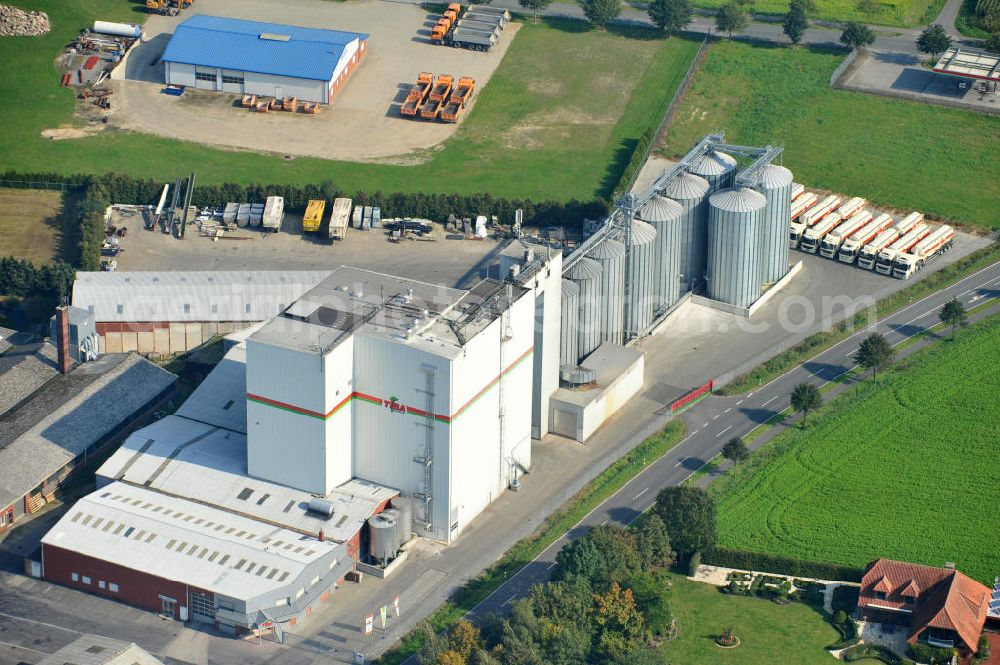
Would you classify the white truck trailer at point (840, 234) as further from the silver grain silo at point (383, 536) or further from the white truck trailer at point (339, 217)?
the silver grain silo at point (383, 536)

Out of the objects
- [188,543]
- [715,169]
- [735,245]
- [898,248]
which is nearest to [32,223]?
[188,543]

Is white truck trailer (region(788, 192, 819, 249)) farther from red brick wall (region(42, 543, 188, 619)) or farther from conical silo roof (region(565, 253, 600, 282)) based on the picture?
red brick wall (region(42, 543, 188, 619))

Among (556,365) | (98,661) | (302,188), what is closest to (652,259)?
(556,365)

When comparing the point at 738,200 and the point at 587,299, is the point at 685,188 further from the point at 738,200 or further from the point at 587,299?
the point at 587,299

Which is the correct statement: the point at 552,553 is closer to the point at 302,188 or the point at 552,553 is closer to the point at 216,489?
the point at 216,489

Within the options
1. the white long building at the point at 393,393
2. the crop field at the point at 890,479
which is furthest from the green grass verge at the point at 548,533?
the crop field at the point at 890,479

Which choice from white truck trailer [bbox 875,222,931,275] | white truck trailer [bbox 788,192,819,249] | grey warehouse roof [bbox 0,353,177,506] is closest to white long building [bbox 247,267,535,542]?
grey warehouse roof [bbox 0,353,177,506]
